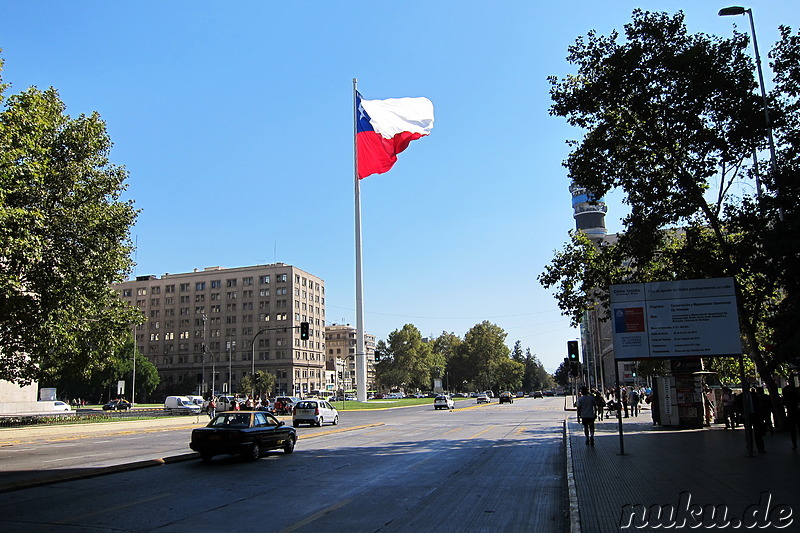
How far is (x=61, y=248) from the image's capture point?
25.0 meters

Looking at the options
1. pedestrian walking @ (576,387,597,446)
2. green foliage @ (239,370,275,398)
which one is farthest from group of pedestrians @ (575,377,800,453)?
green foliage @ (239,370,275,398)

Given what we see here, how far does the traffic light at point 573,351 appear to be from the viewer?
29416 mm

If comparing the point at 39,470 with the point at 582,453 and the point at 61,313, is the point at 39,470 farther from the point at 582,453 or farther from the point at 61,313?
the point at 582,453

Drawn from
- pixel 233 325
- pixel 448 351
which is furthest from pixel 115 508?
→ pixel 448 351

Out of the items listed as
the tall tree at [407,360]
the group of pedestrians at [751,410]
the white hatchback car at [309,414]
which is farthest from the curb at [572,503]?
the tall tree at [407,360]

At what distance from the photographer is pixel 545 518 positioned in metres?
8.42

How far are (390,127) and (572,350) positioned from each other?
23.1 metres

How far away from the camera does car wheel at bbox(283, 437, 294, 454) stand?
18.1 m

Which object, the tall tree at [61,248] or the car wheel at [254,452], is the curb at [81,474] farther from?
the tall tree at [61,248]

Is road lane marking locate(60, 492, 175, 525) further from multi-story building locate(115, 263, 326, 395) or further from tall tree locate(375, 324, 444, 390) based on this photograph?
tall tree locate(375, 324, 444, 390)

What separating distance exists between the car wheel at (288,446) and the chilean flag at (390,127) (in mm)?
29859

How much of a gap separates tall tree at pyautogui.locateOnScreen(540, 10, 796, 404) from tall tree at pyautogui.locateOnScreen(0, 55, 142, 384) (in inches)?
769
